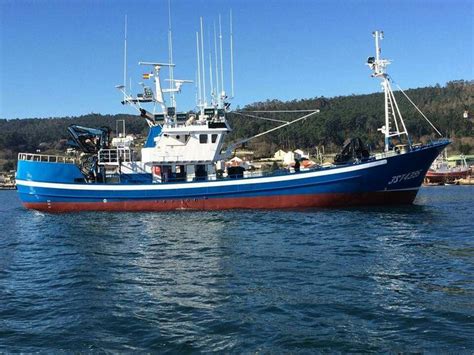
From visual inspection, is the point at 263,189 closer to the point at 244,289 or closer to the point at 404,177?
the point at 404,177

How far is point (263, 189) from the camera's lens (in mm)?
28375

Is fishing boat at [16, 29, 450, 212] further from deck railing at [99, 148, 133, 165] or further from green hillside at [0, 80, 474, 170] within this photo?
green hillside at [0, 80, 474, 170]

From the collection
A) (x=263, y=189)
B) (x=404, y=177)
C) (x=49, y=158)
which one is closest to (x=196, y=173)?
(x=263, y=189)

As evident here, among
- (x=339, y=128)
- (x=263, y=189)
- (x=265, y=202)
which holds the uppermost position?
(x=339, y=128)

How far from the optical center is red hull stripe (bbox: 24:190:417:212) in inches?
1094

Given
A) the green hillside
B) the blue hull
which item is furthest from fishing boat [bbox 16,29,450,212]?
the green hillside

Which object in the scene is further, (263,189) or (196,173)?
(196,173)

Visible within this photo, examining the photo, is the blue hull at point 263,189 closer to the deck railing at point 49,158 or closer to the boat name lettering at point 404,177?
the boat name lettering at point 404,177

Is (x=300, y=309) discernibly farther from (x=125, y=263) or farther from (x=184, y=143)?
(x=184, y=143)

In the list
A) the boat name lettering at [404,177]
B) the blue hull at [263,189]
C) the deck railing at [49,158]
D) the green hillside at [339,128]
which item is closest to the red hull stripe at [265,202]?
the blue hull at [263,189]

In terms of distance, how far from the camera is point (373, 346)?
25.4 feet

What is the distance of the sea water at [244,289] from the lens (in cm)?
823

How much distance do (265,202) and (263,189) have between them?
804mm

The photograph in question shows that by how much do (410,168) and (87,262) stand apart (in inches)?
782
